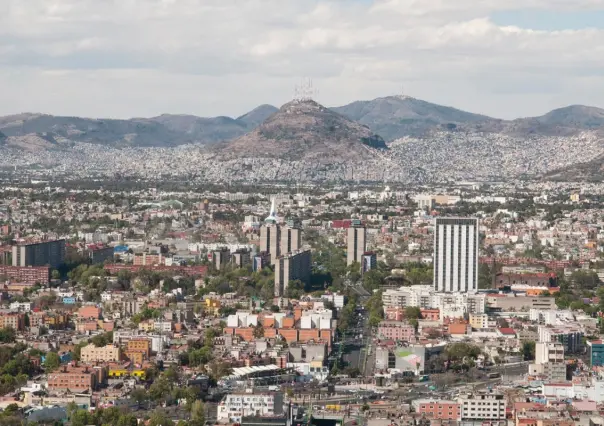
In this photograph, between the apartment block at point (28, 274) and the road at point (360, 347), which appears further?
the apartment block at point (28, 274)

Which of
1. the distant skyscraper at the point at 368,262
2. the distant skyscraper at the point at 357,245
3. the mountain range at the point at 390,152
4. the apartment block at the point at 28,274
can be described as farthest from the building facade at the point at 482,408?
the mountain range at the point at 390,152

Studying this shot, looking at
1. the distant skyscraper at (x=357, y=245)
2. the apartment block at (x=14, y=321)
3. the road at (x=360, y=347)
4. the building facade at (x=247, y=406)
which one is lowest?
the road at (x=360, y=347)

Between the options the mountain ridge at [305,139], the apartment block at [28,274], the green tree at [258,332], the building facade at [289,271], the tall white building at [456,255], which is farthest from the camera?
the mountain ridge at [305,139]

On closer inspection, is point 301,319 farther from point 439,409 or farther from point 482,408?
point 482,408

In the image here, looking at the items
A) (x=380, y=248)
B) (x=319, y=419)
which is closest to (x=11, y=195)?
(x=380, y=248)

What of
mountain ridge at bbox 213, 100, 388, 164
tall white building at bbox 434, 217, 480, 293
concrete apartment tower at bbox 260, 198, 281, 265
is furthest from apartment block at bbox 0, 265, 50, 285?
mountain ridge at bbox 213, 100, 388, 164

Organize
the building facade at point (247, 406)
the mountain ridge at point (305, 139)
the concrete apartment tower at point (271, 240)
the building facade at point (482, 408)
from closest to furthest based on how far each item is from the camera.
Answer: the building facade at point (247, 406) < the building facade at point (482, 408) < the concrete apartment tower at point (271, 240) < the mountain ridge at point (305, 139)

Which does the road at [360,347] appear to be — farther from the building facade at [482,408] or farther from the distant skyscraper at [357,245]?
the distant skyscraper at [357,245]

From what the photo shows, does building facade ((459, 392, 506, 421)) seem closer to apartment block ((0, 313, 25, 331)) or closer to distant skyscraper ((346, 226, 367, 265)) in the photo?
apartment block ((0, 313, 25, 331))
